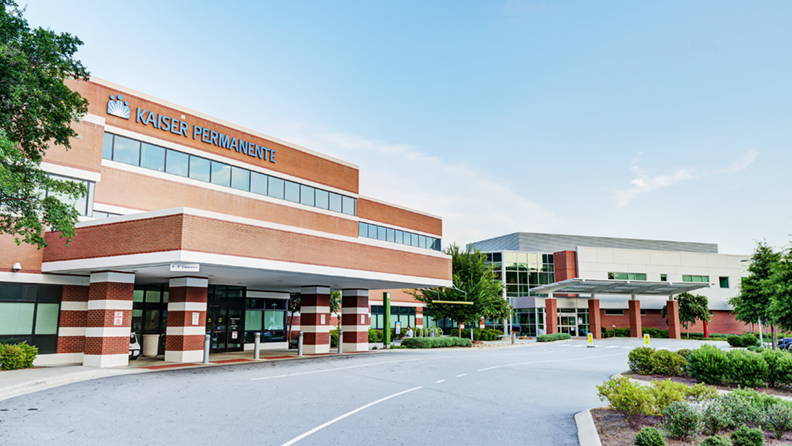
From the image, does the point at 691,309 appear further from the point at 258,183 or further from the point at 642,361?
the point at 258,183

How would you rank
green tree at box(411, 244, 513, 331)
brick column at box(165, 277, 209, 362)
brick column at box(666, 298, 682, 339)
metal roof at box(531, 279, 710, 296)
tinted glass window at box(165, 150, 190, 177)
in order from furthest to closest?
brick column at box(666, 298, 682, 339) < metal roof at box(531, 279, 710, 296) < green tree at box(411, 244, 513, 331) < tinted glass window at box(165, 150, 190, 177) < brick column at box(165, 277, 209, 362)

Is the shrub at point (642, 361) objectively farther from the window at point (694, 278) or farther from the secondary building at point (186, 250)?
the window at point (694, 278)

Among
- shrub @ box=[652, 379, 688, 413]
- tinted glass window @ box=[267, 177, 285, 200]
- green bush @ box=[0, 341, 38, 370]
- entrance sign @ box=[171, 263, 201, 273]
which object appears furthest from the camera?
tinted glass window @ box=[267, 177, 285, 200]

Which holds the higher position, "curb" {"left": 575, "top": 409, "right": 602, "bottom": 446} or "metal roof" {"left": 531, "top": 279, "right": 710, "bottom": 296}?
"metal roof" {"left": 531, "top": 279, "right": 710, "bottom": 296}

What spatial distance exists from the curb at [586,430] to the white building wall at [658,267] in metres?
53.9

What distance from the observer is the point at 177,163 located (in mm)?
28438

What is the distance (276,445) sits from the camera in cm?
888

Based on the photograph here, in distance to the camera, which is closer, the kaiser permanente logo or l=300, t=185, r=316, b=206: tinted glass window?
the kaiser permanente logo

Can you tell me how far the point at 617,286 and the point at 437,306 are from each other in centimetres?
2369

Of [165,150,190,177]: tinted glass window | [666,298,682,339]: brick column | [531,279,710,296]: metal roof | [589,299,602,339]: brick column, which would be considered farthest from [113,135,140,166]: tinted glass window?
[666,298,682,339]: brick column

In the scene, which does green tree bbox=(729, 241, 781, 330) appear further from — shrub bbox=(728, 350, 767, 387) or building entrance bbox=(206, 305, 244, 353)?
building entrance bbox=(206, 305, 244, 353)

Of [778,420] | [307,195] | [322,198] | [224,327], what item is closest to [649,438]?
[778,420]

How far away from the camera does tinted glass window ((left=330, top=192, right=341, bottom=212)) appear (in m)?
37.9

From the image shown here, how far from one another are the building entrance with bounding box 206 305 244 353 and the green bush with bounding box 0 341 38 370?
9.69 m
